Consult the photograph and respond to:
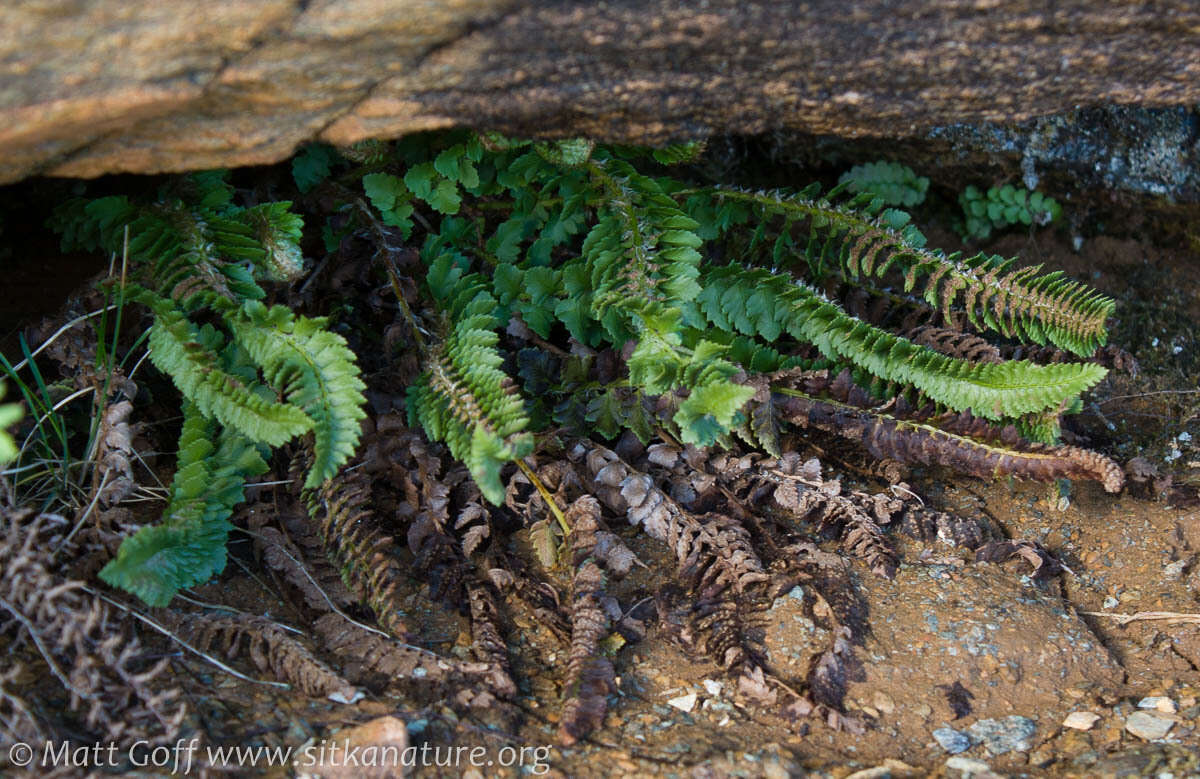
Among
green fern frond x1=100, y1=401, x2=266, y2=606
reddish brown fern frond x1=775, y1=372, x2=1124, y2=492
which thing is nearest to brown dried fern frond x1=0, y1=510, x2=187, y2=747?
green fern frond x1=100, y1=401, x2=266, y2=606

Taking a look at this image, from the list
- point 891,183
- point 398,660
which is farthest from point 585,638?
point 891,183

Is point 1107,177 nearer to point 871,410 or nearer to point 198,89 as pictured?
point 871,410

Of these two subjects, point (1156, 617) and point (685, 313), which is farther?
point (685, 313)

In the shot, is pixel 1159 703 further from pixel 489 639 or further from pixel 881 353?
pixel 489 639

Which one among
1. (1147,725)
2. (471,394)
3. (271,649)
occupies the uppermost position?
(471,394)

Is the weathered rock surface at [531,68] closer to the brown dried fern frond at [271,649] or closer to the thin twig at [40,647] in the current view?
the thin twig at [40,647]

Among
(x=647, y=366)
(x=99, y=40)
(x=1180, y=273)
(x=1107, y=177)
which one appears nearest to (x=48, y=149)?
(x=99, y=40)

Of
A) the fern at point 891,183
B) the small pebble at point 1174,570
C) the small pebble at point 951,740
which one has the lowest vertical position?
the small pebble at point 1174,570

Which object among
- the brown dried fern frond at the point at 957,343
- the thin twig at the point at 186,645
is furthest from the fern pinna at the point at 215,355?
the brown dried fern frond at the point at 957,343
